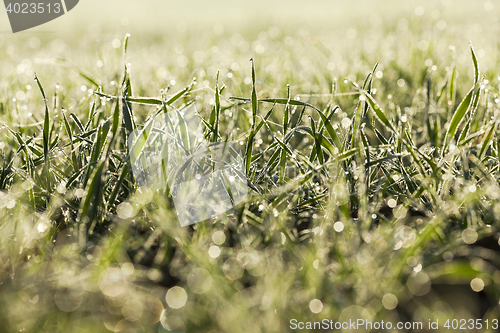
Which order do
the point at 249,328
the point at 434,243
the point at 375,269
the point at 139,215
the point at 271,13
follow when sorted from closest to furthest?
1. the point at 249,328
2. the point at 375,269
3. the point at 434,243
4. the point at 139,215
5. the point at 271,13

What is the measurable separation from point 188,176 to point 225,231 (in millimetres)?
210

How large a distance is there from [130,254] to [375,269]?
51 cm

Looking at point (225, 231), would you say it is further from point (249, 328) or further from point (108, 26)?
point (108, 26)

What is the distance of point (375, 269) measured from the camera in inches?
28.2

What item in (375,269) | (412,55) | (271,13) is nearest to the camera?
(375,269)

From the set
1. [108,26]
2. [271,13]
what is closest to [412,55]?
[271,13]

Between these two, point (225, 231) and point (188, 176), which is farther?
point (188, 176)

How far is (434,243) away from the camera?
0.83 meters

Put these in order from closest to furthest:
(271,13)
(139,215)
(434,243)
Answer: (434,243) < (139,215) < (271,13)

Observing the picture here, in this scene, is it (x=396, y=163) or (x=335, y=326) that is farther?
(x=396, y=163)

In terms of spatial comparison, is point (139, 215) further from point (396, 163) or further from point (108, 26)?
point (108, 26)

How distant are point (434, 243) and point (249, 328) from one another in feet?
1.52

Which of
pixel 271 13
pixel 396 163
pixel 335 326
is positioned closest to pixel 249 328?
pixel 335 326

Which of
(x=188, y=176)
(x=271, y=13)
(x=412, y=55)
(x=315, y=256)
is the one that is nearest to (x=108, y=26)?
(x=271, y=13)
